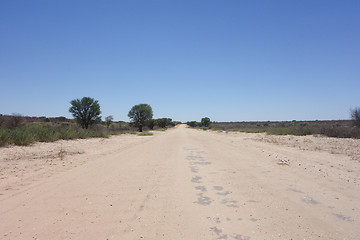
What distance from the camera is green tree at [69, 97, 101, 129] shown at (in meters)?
34.0

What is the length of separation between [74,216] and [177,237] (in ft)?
6.76

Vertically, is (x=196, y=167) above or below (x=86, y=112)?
below

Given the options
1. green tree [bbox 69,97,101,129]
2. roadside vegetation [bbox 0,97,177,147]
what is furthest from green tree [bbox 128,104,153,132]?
green tree [bbox 69,97,101,129]

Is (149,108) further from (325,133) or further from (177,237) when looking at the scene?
(177,237)

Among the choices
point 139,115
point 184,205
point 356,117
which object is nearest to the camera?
point 184,205

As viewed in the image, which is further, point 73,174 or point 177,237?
point 73,174

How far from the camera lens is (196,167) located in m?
9.05

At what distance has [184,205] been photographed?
15.9 feet

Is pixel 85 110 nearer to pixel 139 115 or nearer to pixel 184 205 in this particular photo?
pixel 139 115

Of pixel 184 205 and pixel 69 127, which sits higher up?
pixel 69 127

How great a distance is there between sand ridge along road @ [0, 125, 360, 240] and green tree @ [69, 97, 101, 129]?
2852 centimetres

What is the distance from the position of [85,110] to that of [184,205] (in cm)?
3315

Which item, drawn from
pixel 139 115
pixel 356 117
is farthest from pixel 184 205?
pixel 139 115

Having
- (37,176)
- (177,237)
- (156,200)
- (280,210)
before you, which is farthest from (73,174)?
(280,210)
